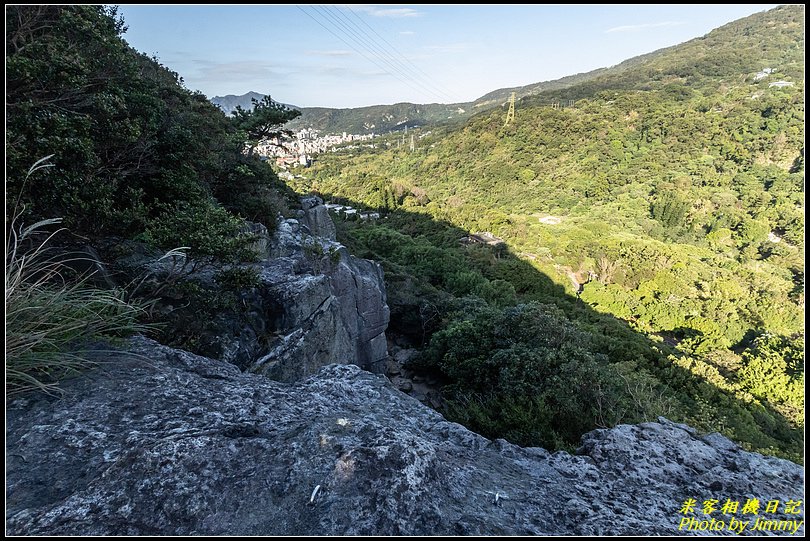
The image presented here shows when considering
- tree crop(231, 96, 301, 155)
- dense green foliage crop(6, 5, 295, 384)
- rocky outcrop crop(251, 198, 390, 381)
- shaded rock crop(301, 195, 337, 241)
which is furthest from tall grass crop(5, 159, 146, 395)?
shaded rock crop(301, 195, 337, 241)

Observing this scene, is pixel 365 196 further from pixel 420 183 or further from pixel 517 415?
pixel 517 415

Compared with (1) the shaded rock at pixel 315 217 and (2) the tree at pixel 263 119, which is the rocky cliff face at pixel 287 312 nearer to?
(2) the tree at pixel 263 119

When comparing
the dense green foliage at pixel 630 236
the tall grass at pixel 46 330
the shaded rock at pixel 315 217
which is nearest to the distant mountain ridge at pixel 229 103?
the shaded rock at pixel 315 217

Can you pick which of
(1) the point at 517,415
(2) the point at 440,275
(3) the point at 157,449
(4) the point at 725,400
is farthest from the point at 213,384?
(2) the point at 440,275

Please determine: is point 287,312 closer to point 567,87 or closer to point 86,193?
point 86,193

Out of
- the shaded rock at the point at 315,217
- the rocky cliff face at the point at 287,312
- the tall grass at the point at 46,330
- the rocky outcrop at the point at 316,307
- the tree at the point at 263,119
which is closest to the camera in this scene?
the tall grass at the point at 46,330

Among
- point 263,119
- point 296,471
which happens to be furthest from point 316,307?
point 263,119

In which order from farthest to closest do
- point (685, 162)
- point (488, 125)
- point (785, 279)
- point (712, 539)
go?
point (488, 125)
point (685, 162)
point (785, 279)
point (712, 539)
